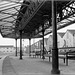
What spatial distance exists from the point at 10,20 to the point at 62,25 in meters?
8.63

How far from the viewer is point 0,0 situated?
A: 1873cm

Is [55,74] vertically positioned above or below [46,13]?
below

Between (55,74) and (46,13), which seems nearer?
(55,74)

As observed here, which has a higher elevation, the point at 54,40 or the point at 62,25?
the point at 62,25

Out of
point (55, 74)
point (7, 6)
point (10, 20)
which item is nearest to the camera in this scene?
point (55, 74)

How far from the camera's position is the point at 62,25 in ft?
98.1

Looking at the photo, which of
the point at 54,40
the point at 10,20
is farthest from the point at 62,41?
the point at 54,40

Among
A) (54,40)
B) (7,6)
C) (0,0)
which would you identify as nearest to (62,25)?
(7,6)

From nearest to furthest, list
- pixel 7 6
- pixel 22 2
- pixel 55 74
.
Result: 1. pixel 55 74
2. pixel 22 2
3. pixel 7 6

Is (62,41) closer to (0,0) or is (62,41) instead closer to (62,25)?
(62,25)

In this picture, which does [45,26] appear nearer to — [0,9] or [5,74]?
[0,9]

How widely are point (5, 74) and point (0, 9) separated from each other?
13.3 metres

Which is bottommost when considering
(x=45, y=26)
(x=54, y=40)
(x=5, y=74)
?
(x=5, y=74)

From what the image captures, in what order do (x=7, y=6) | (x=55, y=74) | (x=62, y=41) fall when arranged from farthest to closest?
(x=62, y=41) < (x=7, y=6) < (x=55, y=74)
